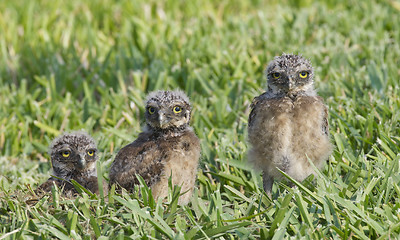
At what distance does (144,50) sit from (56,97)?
6.08ft

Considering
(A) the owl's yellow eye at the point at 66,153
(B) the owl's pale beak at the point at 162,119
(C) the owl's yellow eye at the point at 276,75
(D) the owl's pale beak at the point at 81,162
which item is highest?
(C) the owl's yellow eye at the point at 276,75

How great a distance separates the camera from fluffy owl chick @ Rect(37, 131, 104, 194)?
5255mm

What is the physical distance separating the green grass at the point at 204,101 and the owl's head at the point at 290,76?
29.6 inches

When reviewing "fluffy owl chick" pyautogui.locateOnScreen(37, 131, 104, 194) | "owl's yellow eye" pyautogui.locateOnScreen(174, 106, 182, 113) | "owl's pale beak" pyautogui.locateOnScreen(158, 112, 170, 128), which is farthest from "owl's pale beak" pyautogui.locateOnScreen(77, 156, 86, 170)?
"owl's yellow eye" pyautogui.locateOnScreen(174, 106, 182, 113)

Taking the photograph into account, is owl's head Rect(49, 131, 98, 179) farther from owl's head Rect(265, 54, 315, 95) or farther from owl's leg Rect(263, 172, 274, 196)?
owl's head Rect(265, 54, 315, 95)

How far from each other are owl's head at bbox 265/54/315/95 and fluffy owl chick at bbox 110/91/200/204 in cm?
82

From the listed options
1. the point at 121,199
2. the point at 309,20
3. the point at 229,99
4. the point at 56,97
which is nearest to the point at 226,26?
the point at 309,20

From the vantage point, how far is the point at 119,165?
492cm

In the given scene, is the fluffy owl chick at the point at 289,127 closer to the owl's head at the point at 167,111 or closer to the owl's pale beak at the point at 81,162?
the owl's head at the point at 167,111

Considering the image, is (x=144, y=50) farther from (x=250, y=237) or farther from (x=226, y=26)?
(x=250, y=237)

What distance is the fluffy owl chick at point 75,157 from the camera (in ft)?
17.2

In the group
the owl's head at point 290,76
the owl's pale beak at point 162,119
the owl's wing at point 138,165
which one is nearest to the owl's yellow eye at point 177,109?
the owl's pale beak at point 162,119

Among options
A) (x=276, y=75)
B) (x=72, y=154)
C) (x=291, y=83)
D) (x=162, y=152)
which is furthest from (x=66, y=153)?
(x=291, y=83)

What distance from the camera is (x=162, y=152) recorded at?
4.89 metres
